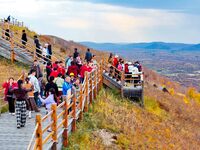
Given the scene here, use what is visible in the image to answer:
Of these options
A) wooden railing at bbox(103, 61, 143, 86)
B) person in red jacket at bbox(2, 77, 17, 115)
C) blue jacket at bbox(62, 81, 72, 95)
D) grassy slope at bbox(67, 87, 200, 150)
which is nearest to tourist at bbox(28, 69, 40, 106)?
person in red jacket at bbox(2, 77, 17, 115)

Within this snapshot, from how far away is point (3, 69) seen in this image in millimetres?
27500

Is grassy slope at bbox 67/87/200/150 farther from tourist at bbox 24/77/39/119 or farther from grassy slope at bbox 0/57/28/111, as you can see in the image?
grassy slope at bbox 0/57/28/111

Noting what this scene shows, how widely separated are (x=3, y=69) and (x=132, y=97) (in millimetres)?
8172

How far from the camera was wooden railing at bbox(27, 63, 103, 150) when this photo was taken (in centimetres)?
1120

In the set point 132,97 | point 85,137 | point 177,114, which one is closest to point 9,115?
point 85,137

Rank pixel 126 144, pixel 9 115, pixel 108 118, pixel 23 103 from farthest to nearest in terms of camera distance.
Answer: pixel 108 118
pixel 126 144
pixel 9 115
pixel 23 103

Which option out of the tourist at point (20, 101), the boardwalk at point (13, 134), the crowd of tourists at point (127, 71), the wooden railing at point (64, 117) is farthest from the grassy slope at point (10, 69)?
the tourist at point (20, 101)

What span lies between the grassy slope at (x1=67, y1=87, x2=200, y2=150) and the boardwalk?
5.23 ft

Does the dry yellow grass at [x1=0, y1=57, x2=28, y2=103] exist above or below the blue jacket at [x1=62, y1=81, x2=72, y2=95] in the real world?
below

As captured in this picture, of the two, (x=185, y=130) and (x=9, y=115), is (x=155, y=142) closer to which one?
(x=185, y=130)

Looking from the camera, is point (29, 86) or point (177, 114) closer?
point (29, 86)

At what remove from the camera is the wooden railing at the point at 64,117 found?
1120cm

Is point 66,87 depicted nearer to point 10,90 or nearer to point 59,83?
point 59,83

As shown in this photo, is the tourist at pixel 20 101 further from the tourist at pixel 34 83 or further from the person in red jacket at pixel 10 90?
the tourist at pixel 34 83
